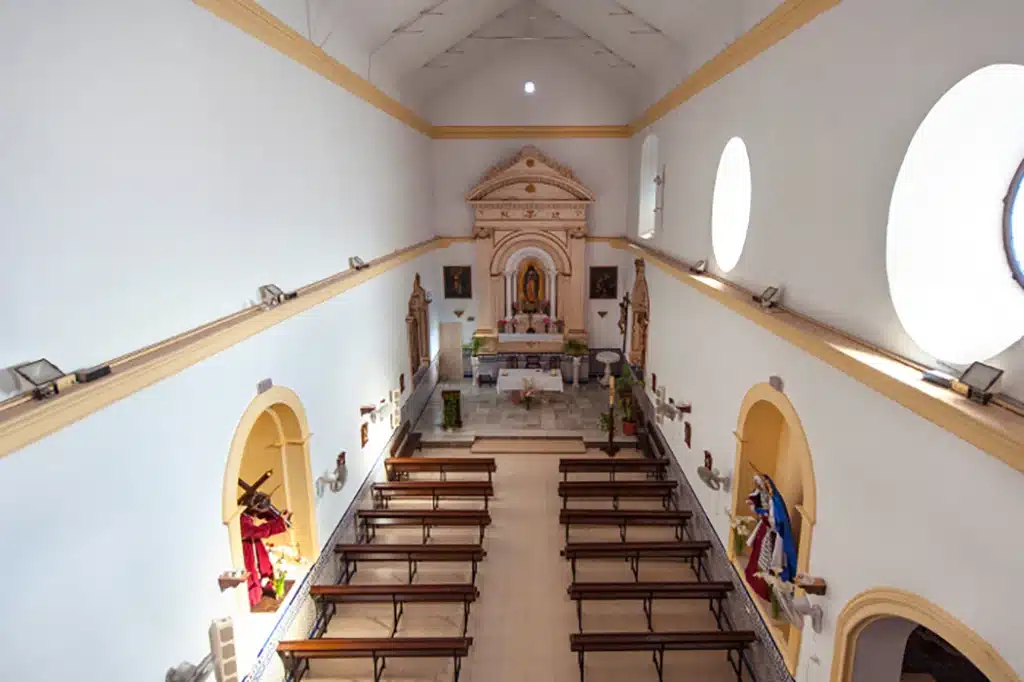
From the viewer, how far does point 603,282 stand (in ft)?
63.6

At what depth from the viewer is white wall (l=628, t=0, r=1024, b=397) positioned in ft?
13.8

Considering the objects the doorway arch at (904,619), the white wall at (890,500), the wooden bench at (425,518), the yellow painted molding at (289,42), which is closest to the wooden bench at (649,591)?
the white wall at (890,500)

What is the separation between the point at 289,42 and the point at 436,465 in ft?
25.6

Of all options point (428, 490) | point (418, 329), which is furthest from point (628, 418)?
point (428, 490)

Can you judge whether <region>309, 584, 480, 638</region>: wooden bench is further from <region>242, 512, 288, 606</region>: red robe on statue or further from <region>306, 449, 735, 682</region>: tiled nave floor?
<region>242, 512, 288, 606</region>: red robe on statue

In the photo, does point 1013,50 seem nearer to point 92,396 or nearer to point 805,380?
point 805,380

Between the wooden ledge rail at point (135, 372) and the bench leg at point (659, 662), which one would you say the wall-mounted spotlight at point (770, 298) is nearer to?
the bench leg at point (659, 662)

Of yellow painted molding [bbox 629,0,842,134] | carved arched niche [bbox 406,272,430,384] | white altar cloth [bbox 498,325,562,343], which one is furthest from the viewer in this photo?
white altar cloth [bbox 498,325,562,343]

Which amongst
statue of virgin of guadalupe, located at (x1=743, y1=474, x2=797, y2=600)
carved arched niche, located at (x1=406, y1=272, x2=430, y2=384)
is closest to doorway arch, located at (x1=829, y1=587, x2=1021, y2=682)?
statue of virgin of guadalupe, located at (x1=743, y1=474, x2=797, y2=600)

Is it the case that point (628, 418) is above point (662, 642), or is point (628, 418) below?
above

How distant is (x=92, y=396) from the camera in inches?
165

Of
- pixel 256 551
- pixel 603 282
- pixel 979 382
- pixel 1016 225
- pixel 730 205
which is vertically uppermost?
pixel 730 205

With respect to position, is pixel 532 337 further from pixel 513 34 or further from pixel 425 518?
pixel 425 518

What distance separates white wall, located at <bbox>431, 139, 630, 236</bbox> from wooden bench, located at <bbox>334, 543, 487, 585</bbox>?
11157 millimetres
